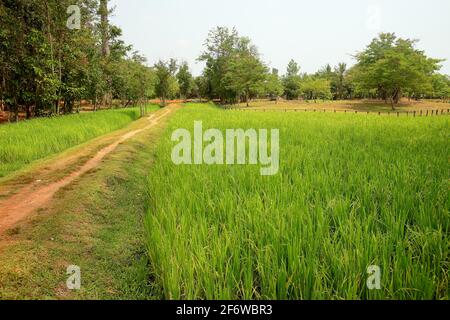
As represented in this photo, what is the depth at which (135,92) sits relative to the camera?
3228 cm

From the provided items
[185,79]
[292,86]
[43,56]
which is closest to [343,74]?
[292,86]

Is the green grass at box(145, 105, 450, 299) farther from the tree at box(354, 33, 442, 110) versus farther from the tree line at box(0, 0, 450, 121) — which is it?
the tree at box(354, 33, 442, 110)

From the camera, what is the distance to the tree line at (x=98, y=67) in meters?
18.7

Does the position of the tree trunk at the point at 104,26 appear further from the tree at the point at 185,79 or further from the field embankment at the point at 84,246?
the tree at the point at 185,79

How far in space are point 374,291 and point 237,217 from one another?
1846 mm

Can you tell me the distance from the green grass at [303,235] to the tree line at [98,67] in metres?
17.3

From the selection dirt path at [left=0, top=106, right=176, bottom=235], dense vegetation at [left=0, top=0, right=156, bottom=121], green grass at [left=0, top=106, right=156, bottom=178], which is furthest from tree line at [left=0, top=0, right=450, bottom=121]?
dirt path at [left=0, top=106, right=176, bottom=235]

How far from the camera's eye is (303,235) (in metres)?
3.46

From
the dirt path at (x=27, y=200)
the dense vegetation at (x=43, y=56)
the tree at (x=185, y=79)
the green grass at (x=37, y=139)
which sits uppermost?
the tree at (x=185, y=79)

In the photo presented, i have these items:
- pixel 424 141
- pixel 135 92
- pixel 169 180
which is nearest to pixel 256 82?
pixel 135 92

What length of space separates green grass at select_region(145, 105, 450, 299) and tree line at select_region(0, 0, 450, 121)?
17346mm

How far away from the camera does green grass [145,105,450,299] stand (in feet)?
9.59

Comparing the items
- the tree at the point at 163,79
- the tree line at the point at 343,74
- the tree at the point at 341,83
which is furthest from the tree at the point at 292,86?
the tree at the point at 163,79

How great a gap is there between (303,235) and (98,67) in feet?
95.3
